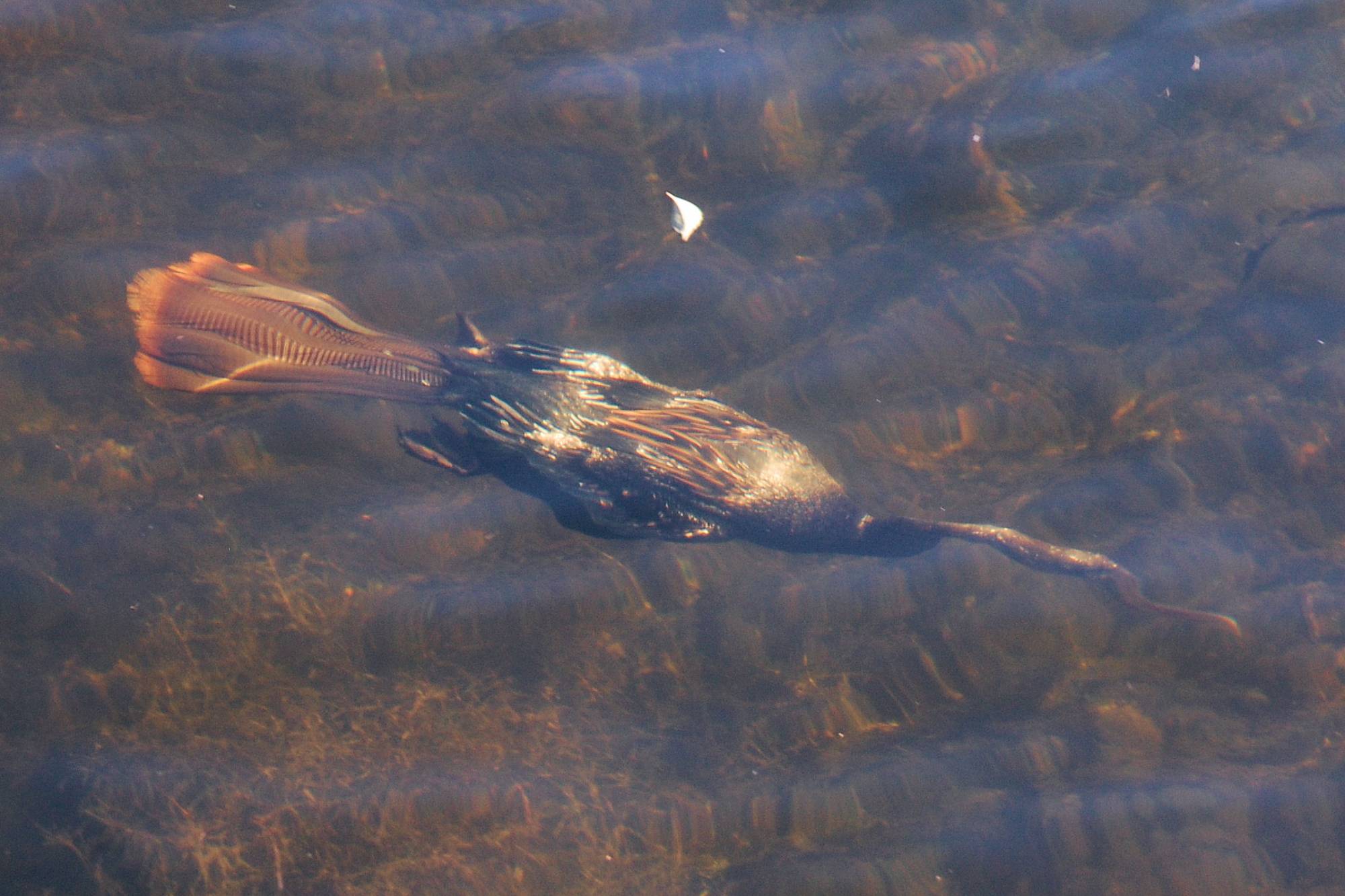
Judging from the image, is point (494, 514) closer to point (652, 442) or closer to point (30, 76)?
point (652, 442)

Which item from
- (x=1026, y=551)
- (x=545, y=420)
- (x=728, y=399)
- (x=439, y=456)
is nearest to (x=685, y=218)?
(x=728, y=399)

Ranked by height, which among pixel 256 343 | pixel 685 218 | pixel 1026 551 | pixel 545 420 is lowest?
pixel 1026 551

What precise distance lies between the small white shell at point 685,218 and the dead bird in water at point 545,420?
1.16m

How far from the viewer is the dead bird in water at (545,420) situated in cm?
502

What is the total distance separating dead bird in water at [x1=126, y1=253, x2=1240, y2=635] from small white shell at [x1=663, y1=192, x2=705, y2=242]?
116 cm

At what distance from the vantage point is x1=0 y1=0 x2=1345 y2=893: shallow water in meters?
4.09

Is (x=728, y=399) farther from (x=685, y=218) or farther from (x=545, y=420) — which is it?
(x=685, y=218)

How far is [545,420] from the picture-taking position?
16.7 ft

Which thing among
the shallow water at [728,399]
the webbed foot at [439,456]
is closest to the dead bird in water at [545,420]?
the webbed foot at [439,456]

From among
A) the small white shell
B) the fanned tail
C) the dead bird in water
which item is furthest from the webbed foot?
the small white shell

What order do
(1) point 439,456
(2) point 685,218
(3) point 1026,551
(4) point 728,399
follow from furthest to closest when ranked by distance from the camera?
(2) point 685,218
(4) point 728,399
(1) point 439,456
(3) point 1026,551

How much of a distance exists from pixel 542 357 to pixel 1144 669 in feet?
11.9

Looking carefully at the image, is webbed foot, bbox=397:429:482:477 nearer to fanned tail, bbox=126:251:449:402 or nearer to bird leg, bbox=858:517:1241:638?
fanned tail, bbox=126:251:449:402

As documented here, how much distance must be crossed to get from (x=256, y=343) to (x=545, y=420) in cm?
167
